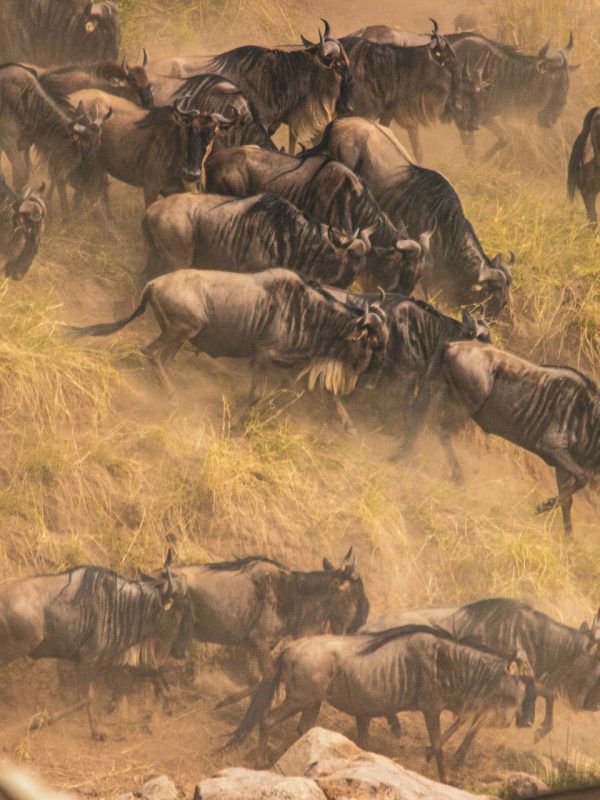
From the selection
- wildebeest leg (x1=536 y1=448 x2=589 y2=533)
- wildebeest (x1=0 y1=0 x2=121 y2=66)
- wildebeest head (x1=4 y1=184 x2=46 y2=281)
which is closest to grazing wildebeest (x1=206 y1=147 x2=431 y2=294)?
wildebeest (x1=0 y1=0 x2=121 y2=66)

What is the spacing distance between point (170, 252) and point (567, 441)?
5.77ft

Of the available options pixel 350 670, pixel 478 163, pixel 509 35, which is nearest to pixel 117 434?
pixel 350 670

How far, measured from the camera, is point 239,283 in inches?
230

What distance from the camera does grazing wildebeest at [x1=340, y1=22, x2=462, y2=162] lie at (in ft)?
21.9

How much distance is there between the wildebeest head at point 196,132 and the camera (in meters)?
6.05

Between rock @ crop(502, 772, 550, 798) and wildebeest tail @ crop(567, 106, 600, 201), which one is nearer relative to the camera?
rock @ crop(502, 772, 550, 798)

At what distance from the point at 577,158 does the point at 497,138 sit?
1.40ft

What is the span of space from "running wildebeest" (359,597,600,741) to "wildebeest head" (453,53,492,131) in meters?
2.22

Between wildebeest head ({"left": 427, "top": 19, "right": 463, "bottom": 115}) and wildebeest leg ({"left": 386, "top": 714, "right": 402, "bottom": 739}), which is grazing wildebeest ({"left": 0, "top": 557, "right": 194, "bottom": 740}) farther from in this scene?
wildebeest head ({"left": 427, "top": 19, "right": 463, "bottom": 115})

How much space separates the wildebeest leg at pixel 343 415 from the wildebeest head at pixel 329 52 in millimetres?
1565

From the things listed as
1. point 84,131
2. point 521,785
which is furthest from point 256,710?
point 84,131

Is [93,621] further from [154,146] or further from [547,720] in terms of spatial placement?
[154,146]

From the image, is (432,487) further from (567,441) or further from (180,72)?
(180,72)

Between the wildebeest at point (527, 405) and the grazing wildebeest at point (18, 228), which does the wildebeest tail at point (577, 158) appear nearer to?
the wildebeest at point (527, 405)
